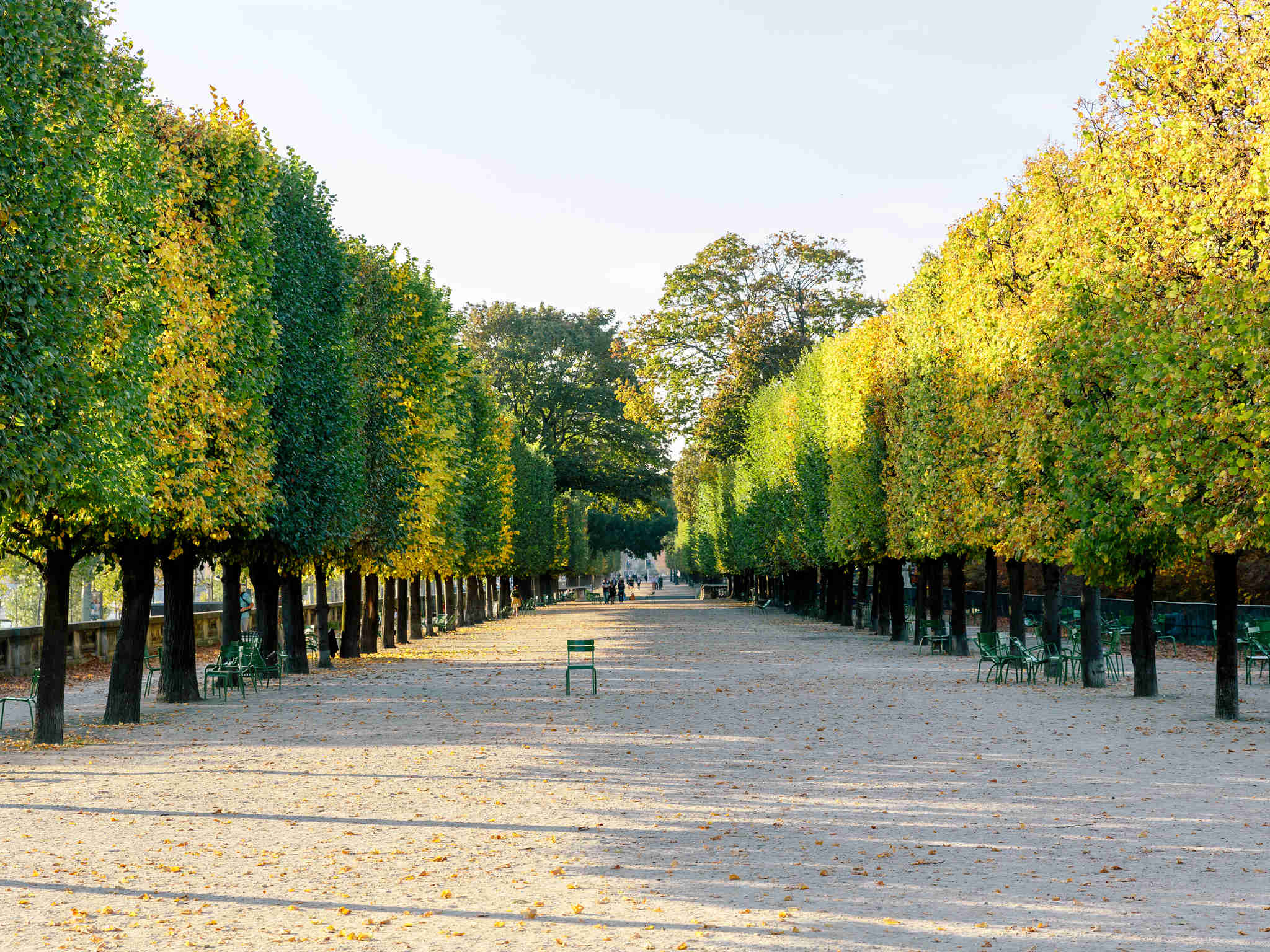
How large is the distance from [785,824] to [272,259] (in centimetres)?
1718

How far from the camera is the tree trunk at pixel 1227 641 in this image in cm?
1847

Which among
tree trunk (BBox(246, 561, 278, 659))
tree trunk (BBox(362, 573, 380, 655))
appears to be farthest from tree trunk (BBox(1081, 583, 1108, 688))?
tree trunk (BBox(362, 573, 380, 655))

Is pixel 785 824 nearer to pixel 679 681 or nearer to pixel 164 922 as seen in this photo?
pixel 164 922

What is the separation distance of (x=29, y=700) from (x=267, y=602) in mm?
10162

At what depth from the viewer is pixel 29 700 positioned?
18.4 metres

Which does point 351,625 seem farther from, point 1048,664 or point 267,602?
point 1048,664

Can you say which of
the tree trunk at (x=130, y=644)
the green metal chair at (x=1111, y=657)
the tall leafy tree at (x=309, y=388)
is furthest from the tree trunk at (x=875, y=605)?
the tree trunk at (x=130, y=644)

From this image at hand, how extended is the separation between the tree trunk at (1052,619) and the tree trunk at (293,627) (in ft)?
54.3

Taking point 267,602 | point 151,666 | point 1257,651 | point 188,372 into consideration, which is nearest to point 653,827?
point 188,372

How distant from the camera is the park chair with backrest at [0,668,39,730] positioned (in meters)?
18.5

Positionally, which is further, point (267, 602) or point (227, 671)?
point (267, 602)

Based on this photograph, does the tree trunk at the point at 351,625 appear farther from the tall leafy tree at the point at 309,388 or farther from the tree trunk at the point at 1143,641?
the tree trunk at the point at 1143,641

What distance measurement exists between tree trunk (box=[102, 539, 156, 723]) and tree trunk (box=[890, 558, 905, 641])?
25683mm

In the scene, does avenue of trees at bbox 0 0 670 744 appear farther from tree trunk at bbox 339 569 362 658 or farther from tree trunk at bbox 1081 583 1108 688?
tree trunk at bbox 1081 583 1108 688
